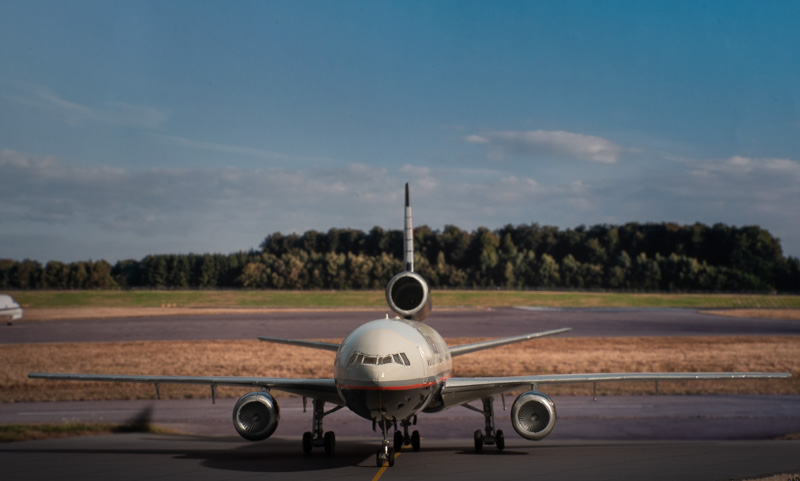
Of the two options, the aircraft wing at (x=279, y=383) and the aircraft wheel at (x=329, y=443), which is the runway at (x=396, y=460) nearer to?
the aircraft wheel at (x=329, y=443)

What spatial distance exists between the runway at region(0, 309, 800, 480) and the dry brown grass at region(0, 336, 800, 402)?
377cm

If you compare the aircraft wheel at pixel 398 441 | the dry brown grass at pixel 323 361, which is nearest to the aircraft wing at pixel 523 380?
the aircraft wheel at pixel 398 441

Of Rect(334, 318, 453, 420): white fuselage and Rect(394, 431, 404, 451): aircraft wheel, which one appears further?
Rect(394, 431, 404, 451): aircraft wheel

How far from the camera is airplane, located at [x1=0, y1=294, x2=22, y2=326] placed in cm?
7712

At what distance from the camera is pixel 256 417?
67.3 feet

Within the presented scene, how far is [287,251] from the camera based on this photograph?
616 ft

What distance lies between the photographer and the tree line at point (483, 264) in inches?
5659

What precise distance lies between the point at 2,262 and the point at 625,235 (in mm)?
138193

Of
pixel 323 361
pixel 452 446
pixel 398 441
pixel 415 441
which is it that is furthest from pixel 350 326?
pixel 398 441

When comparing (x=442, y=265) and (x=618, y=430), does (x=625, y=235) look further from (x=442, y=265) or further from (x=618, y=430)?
(x=618, y=430)

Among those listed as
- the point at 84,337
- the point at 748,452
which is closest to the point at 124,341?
the point at 84,337

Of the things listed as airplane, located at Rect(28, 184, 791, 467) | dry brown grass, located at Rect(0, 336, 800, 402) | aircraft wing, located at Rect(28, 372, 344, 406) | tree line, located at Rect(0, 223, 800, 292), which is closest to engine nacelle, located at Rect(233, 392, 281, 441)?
airplane, located at Rect(28, 184, 791, 467)

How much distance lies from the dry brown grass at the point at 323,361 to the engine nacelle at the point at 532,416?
57.7 feet

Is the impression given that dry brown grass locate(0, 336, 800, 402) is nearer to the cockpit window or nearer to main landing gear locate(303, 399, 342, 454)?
main landing gear locate(303, 399, 342, 454)
